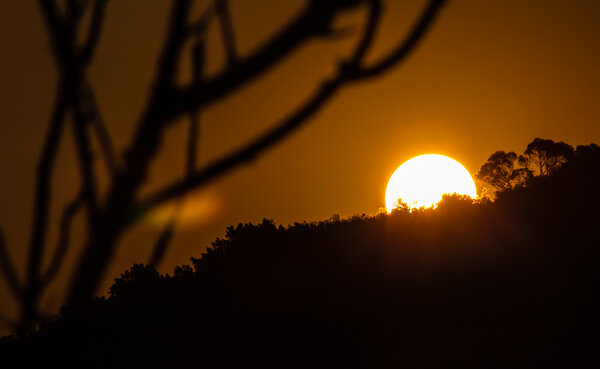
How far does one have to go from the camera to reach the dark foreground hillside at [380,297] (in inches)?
1706

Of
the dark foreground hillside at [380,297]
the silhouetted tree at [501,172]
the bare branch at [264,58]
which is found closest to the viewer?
the bare branch at [264,58]

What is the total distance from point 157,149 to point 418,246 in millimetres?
58158

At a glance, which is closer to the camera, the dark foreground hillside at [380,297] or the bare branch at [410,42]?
the bare branch at [410,42]

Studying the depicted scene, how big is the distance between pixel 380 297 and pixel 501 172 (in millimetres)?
30463

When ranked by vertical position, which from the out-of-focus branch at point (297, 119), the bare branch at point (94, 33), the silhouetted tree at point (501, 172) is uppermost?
the silhouetted tree at point (501, 172)

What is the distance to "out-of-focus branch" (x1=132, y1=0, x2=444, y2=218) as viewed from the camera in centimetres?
100

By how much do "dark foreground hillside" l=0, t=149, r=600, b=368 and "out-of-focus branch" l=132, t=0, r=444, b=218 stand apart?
125 ft

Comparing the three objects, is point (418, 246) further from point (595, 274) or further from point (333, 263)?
point (595, 274)

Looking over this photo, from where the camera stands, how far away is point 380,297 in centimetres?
5081

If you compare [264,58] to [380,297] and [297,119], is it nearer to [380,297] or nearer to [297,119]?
[297,119]

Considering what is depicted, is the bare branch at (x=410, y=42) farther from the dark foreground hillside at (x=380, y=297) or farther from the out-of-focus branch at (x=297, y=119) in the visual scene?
the dark foreground hillside at (x=380, y=297)

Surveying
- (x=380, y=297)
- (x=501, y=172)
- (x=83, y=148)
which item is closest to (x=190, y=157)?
(x=83, y=148)

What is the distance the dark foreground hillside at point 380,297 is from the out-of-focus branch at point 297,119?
38.2m

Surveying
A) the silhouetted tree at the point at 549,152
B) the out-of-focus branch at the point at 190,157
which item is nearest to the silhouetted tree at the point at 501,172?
the silhouetted tree at the point at 549,152
